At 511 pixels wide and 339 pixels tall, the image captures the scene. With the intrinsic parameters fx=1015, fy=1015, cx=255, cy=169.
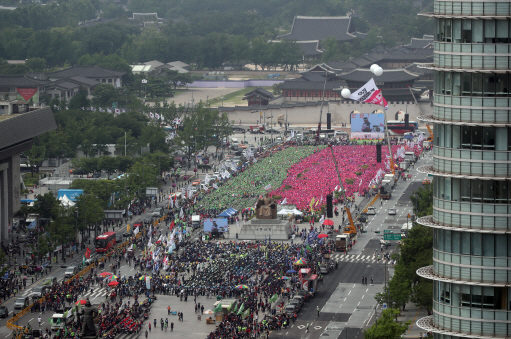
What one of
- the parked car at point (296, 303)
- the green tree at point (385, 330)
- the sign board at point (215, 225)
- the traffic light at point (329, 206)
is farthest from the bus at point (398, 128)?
the green tree at point (385, 330)

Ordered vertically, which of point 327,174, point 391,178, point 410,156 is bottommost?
point 391,178

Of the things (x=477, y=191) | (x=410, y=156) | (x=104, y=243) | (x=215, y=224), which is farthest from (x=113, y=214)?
(x=477, y=191)

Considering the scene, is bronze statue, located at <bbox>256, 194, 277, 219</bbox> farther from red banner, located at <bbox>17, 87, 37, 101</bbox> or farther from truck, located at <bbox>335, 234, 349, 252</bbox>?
red banner, located at <bbox>17, 87, 37, 101</bbox>

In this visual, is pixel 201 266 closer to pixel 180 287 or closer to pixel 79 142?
pixel 180 287

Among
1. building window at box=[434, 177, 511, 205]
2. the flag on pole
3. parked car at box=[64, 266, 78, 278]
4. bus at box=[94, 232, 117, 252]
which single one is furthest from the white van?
building window at box=[434, 177, 511, 205]

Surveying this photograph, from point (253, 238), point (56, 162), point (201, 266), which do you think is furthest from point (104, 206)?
point (56, 162)

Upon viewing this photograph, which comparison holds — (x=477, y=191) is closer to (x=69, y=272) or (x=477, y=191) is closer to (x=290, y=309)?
(x=290, y=309)
